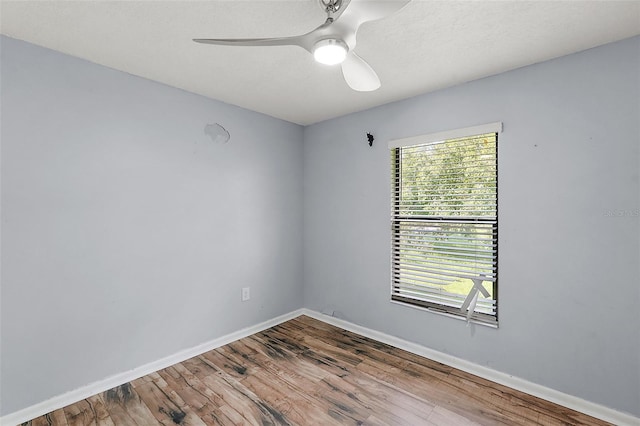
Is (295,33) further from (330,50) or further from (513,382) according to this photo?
(513,382)

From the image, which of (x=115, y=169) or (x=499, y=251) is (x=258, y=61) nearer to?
(x=115, y=169)

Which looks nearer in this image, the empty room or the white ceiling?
the white ceiling

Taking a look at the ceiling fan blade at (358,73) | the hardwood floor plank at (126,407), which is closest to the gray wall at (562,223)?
the ceiling fan blade at (358,73)

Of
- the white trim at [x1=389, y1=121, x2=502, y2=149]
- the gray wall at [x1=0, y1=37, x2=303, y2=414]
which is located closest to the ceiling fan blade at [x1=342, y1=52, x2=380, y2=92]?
the white trim at [x1=389, y1=121, x2=502, y2=149]

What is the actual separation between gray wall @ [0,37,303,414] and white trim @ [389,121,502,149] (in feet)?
4.85

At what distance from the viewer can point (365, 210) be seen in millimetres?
3125

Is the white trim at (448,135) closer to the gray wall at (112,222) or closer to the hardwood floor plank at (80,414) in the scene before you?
the gray wall at (112,222)

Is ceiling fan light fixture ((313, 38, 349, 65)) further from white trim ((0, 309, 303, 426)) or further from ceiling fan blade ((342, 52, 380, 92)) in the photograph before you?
white trim ((0, 309, 303, 426))

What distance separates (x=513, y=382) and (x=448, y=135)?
195cm

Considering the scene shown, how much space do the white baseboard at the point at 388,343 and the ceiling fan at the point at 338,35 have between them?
2.38 metres

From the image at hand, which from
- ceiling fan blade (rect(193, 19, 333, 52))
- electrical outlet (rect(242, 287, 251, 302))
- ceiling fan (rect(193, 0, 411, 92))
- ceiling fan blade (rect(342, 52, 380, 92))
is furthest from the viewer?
electrical outlet (rect(242, 287, 251, 302))

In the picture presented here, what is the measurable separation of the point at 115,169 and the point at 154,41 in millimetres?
977

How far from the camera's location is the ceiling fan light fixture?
1.29 meters

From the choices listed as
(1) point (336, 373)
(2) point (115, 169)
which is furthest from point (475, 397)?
(2) point (115, 169)
